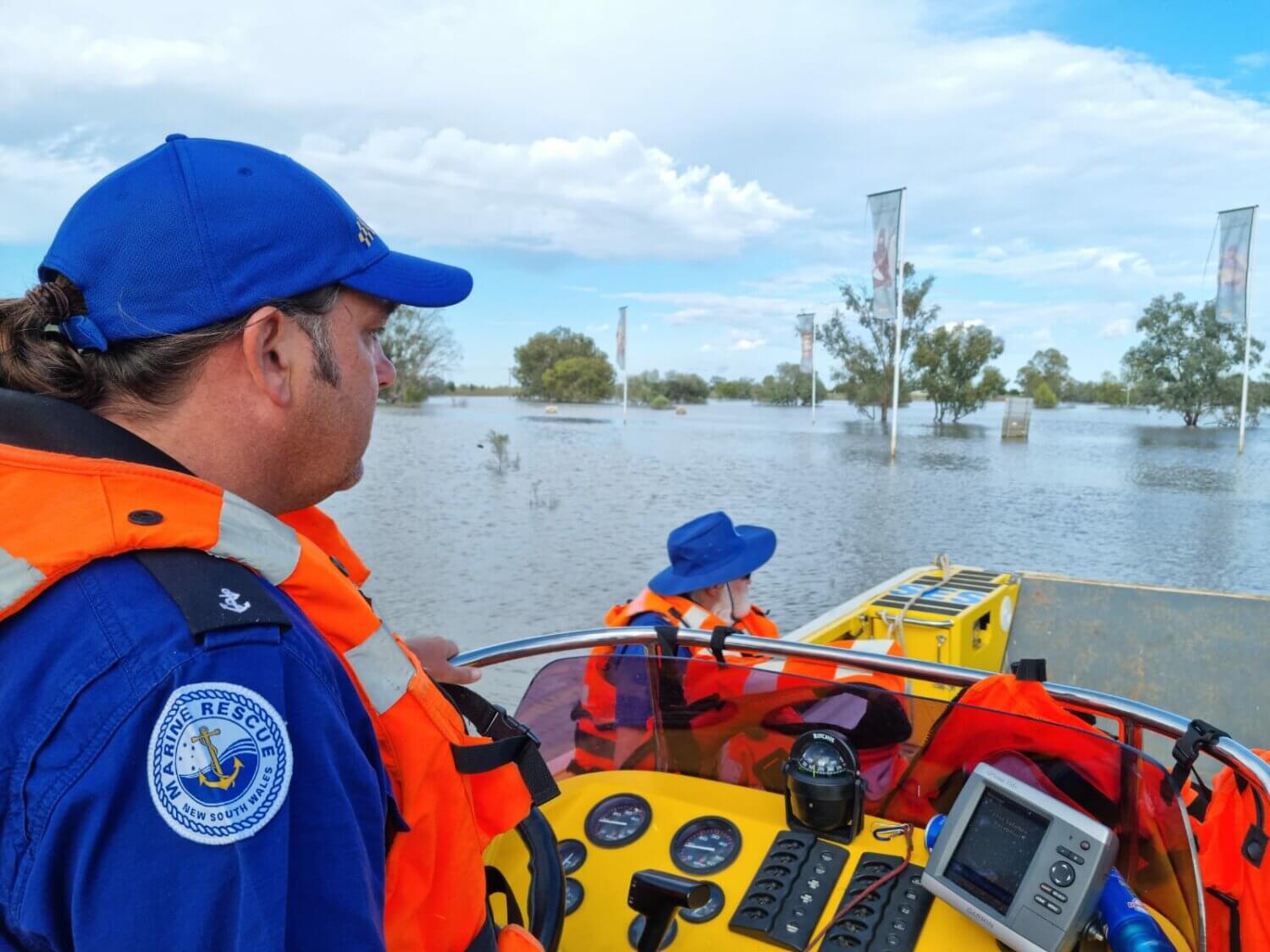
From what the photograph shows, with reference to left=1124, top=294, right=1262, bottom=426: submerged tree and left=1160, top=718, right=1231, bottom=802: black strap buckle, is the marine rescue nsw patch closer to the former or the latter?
left=1160, top=718, right=1231, bottom=802: black strap buckle

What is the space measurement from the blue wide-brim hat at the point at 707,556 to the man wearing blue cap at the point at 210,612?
8.83ft

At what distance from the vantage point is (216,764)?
0.85 metres

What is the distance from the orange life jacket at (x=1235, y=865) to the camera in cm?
188

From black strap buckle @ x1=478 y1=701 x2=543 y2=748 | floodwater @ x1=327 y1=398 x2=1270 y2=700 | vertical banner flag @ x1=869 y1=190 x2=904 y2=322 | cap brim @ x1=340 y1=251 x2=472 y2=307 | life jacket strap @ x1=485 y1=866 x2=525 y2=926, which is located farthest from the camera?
vertical banner flag @ x1=869 y1=190 x2=904 y2=322

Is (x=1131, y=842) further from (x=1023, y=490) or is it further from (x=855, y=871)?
(x=1023, y=490)

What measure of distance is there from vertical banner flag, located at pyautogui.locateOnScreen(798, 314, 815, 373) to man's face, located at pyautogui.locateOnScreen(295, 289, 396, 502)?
135ft

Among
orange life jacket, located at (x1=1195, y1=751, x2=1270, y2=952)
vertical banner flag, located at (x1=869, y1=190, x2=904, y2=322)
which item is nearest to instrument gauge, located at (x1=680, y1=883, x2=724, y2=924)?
orange life jacket, located at (x1=1195, y1=751, x2=1270, y2=952)

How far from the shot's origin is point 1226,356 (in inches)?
1938

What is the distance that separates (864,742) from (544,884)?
924mm

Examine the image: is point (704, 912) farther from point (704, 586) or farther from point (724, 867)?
point (704, 586)

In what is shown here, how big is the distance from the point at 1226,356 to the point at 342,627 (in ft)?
191

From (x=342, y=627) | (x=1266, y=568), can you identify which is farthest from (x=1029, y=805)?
(x=1266, y=568)

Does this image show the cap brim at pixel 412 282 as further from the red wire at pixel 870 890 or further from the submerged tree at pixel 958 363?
the submerged tree at pixel 958 363

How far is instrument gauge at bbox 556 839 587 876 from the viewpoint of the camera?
2135 millimetres
